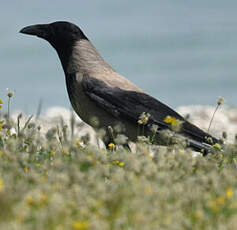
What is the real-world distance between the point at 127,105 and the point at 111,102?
0.74ft

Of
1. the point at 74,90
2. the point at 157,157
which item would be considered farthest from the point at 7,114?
the point at 157,157

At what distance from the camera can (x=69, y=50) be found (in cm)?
791

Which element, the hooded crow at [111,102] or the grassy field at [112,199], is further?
the hooded crow at [111,102]

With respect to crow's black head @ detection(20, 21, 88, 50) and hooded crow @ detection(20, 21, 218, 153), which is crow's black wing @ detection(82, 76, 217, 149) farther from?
crow's black head @ detection(20, 21, 88, 50)

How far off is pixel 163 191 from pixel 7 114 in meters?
3.26

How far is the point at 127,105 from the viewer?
7066 mm

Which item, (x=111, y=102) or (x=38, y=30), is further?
(x=38, y=30)

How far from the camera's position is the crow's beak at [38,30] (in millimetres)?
8273

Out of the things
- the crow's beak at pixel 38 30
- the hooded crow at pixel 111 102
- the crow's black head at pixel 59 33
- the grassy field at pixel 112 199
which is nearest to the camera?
the grassy field at pixel 112 199

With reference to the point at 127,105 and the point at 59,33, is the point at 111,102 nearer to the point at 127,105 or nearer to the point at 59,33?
the point at 127,105

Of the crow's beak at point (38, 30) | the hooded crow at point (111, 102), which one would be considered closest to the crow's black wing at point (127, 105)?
the hooded crow at point (111, 102)

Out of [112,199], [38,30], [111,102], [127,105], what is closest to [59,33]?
[38,30]

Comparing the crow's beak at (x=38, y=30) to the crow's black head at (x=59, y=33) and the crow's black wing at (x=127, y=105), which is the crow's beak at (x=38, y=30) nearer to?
the crow's black head at (x=59, y=33)

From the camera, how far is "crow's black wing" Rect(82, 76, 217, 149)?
22.9ft
